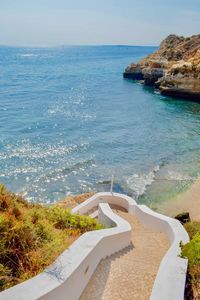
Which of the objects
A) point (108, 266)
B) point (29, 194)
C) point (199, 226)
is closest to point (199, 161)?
point (29, 194)

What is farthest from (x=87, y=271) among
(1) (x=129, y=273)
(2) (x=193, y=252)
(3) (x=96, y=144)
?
(3) (x=96, y=144)

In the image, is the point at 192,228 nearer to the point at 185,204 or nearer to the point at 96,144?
the point at 185,204

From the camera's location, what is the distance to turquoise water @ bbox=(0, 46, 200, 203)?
2364cm

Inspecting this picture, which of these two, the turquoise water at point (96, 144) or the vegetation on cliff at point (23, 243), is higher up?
the vegetation on cliff at point (23, 243)

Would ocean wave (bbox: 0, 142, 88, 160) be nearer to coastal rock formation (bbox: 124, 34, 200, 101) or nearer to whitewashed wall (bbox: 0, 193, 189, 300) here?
whitewashed wall (bbox: 0, 193, 189, 300)

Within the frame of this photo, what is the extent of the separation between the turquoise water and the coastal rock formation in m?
2.66

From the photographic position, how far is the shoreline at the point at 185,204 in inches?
777

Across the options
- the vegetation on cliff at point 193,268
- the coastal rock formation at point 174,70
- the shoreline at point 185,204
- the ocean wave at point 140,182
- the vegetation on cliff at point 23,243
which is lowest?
the shoreline at point 185,204

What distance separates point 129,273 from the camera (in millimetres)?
8195

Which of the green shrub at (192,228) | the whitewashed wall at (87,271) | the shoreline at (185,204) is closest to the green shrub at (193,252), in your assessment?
the whitewashed wall at (87,271)

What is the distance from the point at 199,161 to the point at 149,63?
4595 centimetres

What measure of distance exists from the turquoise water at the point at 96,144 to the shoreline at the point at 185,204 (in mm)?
752

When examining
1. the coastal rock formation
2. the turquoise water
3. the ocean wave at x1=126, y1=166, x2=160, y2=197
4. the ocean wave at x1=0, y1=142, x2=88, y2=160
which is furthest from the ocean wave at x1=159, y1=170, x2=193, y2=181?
the coastal rock formation

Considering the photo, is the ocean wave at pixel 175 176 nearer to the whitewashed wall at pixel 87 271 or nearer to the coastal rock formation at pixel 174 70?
the whitewashed wall at pixel 87 271
